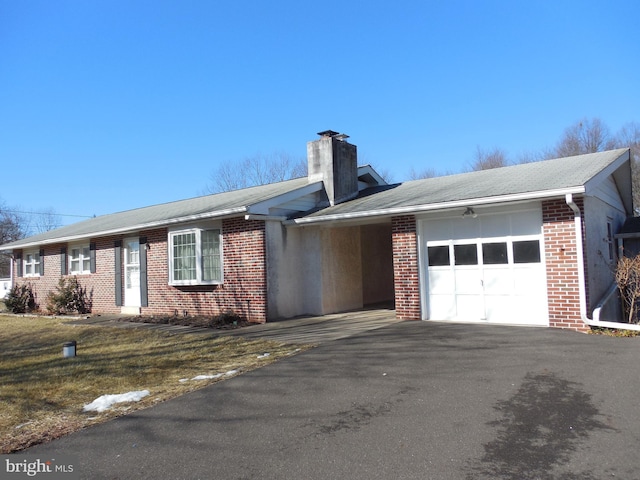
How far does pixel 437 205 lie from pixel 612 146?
27483mm

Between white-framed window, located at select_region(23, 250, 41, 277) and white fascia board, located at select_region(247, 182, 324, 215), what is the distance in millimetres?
13241

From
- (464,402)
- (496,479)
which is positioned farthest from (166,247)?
(496,479)

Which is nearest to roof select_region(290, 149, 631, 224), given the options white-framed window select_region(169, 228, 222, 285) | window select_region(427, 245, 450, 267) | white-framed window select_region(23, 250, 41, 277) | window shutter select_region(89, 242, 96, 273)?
window select_region(427, 245, 450, 267)

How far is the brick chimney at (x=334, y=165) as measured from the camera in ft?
42.4

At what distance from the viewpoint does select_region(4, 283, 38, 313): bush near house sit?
18281 mm

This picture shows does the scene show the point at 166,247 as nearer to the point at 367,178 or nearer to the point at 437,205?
the point at 367,178

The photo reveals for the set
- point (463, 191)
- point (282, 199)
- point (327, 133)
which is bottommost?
point (463, 191)

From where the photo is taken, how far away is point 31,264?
19812mm

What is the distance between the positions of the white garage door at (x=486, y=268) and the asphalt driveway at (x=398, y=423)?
A: 2.08 meters

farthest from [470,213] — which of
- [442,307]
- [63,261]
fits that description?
[63,261]

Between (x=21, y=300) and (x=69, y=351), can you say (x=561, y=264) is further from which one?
(x=21, y=300)

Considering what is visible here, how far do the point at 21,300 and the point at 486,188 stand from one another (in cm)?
1832

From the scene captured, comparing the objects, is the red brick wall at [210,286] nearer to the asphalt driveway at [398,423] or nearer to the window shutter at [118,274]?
the window shutter at [118,274]

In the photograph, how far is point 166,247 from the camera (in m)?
13.3
